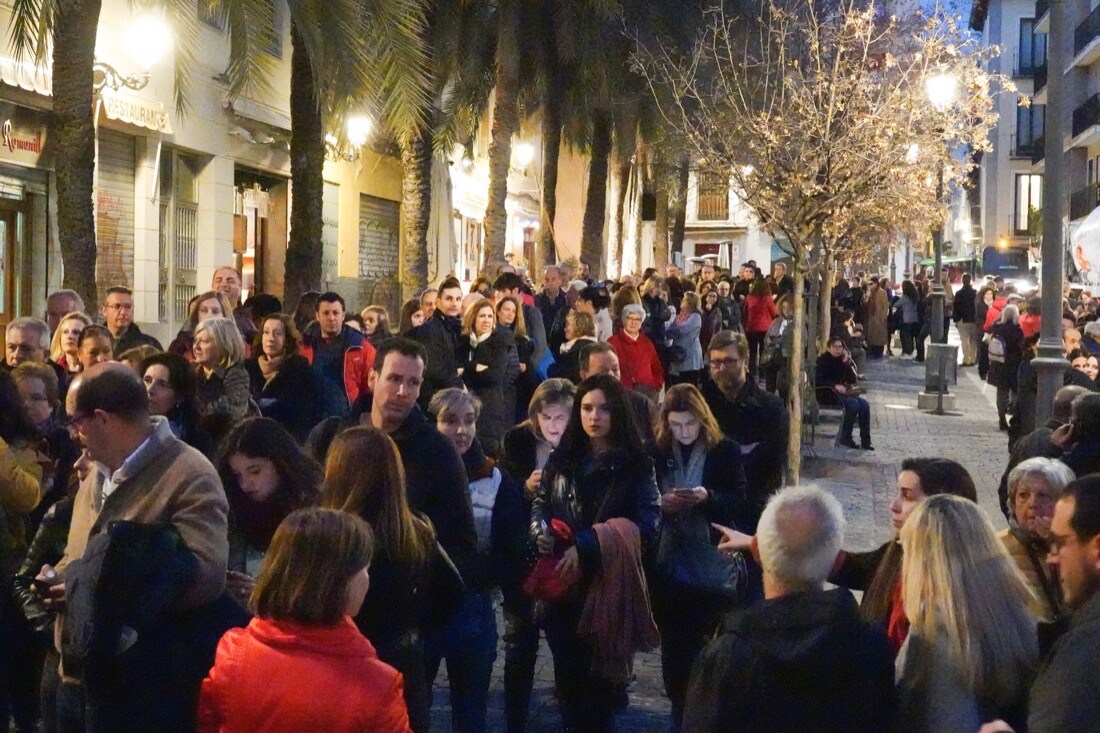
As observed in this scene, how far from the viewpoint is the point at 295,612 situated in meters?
3.33

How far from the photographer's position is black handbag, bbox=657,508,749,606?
608 centimetres

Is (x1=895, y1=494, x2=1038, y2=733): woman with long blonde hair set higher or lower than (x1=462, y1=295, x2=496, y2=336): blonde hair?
lower

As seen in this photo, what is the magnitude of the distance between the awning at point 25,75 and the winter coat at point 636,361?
21.1 feet

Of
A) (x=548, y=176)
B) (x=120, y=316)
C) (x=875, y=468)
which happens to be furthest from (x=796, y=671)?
(x=548, y=176)

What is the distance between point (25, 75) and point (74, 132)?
163 inches

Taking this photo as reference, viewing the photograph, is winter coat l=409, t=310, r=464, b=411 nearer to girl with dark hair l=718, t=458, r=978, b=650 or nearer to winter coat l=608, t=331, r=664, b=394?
winter coat l=608, t=331, r=664, b=394

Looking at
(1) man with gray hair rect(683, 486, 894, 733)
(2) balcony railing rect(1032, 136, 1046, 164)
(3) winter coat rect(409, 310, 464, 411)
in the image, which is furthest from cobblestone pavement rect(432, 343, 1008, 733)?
(2) balcony railing rect(1032, 136, 1046, 164)

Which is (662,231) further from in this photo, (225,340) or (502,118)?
(225,340)

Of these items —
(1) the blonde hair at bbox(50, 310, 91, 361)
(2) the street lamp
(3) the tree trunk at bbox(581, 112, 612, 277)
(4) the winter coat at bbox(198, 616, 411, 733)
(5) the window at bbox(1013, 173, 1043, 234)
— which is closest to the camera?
(4) the winter coat at bbox(198, 616, 411, 733)

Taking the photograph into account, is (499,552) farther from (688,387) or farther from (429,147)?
(429,147)

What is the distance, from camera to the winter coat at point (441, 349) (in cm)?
1027

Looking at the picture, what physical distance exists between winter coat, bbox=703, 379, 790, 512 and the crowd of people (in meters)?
0.02

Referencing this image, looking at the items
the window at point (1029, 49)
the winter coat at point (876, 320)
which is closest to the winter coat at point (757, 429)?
the winter coat at point (876, 320)

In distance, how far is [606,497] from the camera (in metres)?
5.80
